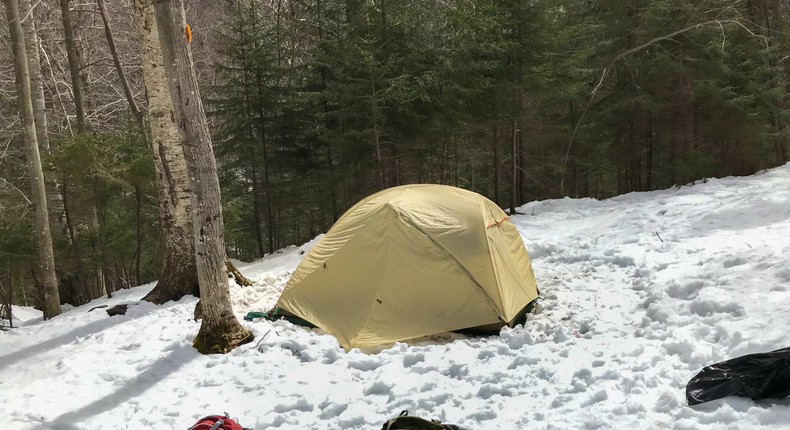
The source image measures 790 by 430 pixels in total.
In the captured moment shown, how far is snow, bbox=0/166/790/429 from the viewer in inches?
150

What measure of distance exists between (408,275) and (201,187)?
249 cm

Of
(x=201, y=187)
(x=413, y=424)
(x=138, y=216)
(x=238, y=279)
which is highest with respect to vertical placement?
(x=201, y=187)

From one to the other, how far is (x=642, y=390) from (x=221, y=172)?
1229 centimetres

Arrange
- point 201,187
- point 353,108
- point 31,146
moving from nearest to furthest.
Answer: point 201,187
point 31,146
point 353,108

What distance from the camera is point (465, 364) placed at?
4.60 m

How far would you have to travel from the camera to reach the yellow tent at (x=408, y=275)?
5418 mm

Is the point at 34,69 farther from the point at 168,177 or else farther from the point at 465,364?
the point at 465,364

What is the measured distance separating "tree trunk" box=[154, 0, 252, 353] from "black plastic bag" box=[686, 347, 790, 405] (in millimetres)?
4236

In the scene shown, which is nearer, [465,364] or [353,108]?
[465,364]

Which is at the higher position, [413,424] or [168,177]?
[168,177]

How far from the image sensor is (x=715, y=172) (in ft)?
52.1


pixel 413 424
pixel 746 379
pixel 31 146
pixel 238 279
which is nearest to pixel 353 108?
pixel 238 279

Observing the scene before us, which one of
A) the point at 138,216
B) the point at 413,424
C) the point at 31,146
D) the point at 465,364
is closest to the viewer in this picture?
the point at 413,424

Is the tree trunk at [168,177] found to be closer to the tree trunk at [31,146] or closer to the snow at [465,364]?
the snow at [465,364]
